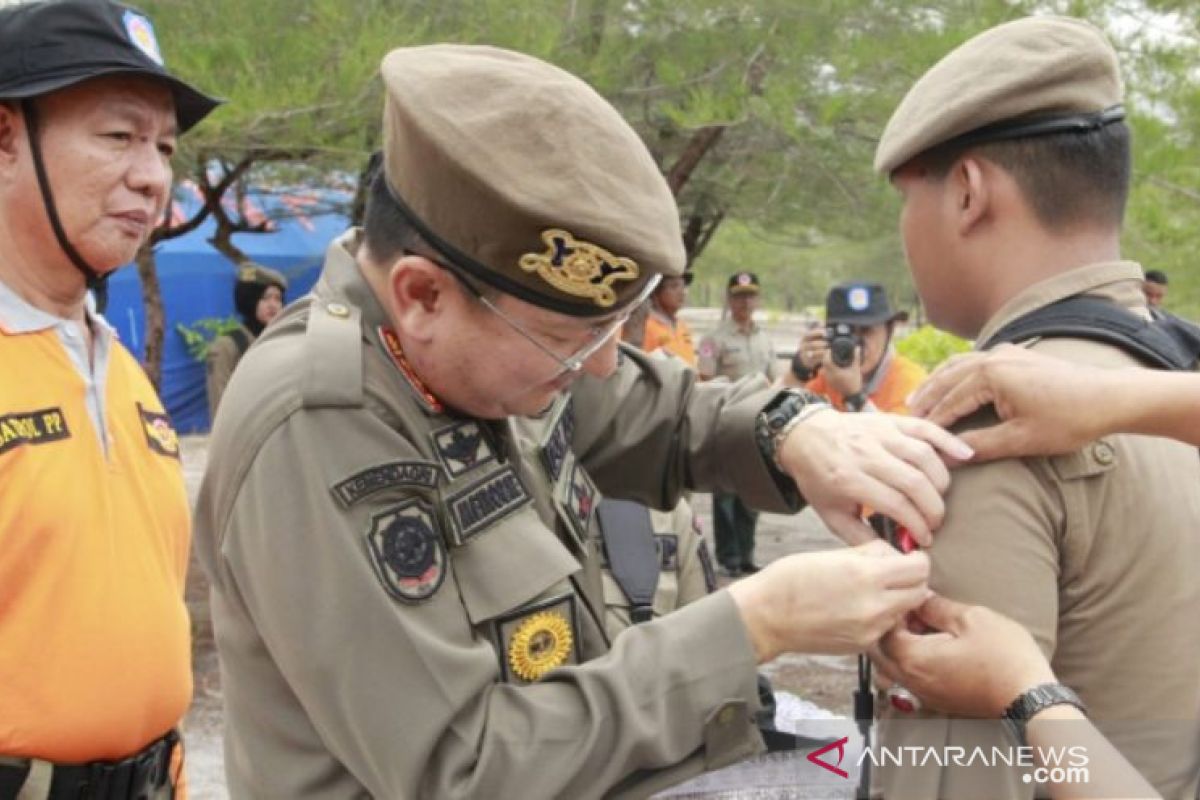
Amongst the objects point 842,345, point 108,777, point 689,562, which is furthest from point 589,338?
point 842,345

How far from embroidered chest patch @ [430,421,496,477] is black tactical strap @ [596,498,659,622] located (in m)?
1.04

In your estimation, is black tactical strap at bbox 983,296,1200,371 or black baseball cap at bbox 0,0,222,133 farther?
black baseball cap at bbox 0,0,222,133

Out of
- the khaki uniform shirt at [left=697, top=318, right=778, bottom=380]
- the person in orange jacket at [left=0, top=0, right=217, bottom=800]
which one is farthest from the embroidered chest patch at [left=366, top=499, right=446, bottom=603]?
the khaki uniform shirt at [left=697, top=318, right=778, bottom=380]

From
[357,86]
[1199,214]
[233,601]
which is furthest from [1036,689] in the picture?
[1199,214]

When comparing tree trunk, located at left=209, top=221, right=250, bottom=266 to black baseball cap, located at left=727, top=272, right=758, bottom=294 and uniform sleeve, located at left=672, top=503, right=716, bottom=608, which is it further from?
uniform sleeve, located at left=672, top=503, right=716, bottom=608

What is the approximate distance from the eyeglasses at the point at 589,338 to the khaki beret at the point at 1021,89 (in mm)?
481

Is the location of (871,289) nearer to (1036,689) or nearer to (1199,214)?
(1199,214)

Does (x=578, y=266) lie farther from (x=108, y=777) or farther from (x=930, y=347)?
(x=930, y=347)

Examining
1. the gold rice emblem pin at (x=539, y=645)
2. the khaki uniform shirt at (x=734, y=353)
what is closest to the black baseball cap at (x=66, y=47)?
the gold rice emblem pin at (x=539, y=645)

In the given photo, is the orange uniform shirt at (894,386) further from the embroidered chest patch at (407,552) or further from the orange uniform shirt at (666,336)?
the embroidered chest patch at (407,552)

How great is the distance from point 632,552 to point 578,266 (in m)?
1.43

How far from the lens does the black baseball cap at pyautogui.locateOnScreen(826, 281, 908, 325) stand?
585 cm

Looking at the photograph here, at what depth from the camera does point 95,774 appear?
2.15 meters

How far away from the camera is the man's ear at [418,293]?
1447 millimetres
